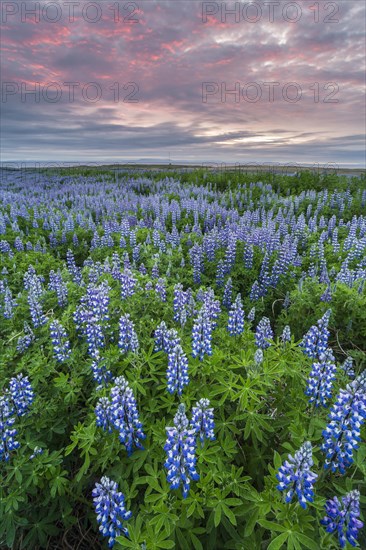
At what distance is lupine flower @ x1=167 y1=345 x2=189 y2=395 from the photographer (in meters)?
2.77

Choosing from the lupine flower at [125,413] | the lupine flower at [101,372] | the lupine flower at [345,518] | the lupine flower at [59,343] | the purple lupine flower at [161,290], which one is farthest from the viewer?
the purple lupine flower at [161,290]

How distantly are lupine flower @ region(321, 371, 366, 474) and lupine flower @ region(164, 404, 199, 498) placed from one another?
0.85 m

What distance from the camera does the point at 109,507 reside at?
221 centimetres

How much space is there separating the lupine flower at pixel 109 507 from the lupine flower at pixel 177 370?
0.81 m

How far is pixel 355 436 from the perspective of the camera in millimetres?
2217

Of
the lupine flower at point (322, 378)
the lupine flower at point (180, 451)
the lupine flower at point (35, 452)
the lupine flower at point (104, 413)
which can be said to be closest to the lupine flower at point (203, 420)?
the lupine flower at point (180, 451)

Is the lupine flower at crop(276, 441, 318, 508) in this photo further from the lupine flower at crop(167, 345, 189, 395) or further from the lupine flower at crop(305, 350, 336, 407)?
the lupine flower at crop(167, 345, 189, 395)

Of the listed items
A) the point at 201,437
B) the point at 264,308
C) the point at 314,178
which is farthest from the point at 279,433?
the point at 314,178

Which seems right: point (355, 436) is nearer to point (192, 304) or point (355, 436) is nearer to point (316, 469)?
point (316, 469)

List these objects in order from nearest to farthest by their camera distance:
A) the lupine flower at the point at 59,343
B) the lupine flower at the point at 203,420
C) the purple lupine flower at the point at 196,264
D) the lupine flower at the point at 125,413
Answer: the lupine flower at the point at 203,420
the lupine flower at the point at 125,413
the lupine flower at the point at 59,343
the purple lupine flower at the point at 196,264

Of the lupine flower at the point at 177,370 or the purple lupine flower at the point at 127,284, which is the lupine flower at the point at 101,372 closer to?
the lupine flower at the point at 177,370

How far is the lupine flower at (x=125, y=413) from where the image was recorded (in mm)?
2525

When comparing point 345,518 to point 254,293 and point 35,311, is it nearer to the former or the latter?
point 35,311

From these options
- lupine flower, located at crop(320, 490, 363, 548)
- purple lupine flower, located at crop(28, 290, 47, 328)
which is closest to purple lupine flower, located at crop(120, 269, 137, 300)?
purple lupine flower, located at crop(28, 290, 47, 328)
